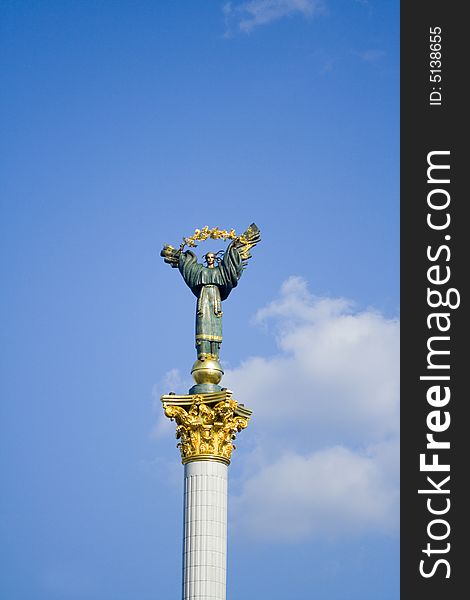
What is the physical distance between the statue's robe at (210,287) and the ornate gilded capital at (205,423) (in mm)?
2530

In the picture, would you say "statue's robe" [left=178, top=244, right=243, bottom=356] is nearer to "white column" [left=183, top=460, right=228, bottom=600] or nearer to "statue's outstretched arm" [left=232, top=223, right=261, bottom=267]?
"statue's outstretched arm" [left=232, top=223, right=261, bottom=267]

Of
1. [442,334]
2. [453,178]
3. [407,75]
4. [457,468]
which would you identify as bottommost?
[457,468]

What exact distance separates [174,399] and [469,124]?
49.5ft

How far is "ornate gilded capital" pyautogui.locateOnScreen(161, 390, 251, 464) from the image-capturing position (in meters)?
47.0

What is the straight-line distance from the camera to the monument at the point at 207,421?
45.3 metres

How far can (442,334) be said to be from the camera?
128ft

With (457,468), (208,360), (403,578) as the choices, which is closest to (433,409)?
(457,468)

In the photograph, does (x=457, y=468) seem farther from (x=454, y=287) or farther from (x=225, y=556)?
(x=225, y=556)

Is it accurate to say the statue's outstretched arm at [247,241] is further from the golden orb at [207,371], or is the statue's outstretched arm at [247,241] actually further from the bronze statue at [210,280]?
the golden orb at [207,371]

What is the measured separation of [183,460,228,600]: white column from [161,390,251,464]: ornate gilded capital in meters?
0.43

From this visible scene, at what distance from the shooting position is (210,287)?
5025cm

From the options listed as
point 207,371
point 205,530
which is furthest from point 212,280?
point 205,530

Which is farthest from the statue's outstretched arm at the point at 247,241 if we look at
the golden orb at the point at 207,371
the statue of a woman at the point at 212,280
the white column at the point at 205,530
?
the white column at the point at 205,530

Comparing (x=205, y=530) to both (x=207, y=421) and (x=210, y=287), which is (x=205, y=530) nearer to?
(x=207, y=421)
